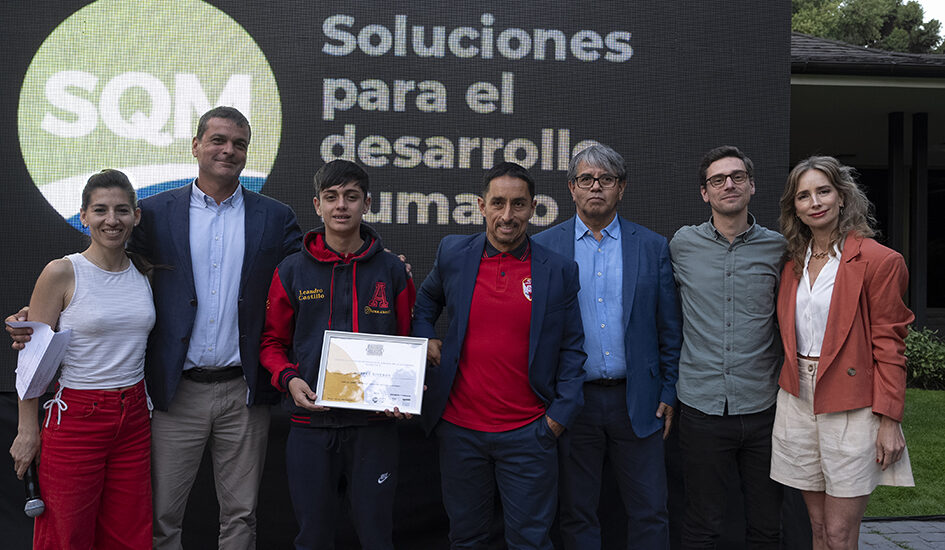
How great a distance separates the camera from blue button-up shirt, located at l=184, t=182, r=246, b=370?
106 inches

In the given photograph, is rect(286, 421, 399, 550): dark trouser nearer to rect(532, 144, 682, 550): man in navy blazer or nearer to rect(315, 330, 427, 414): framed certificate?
rect(315, 330, 427, 414): framed certificate

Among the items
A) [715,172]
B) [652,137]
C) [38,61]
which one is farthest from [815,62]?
[38,61]

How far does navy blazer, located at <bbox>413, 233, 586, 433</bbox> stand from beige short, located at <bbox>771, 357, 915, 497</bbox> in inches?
33.2

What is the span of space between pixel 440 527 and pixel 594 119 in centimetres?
226

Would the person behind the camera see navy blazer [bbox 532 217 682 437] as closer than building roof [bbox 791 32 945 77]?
Yes

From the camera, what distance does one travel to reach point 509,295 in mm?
2572

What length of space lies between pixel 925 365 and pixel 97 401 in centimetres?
837

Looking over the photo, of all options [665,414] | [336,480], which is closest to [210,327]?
[336,480]

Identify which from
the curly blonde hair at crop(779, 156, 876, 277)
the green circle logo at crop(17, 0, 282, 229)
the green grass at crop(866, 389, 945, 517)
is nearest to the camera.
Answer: the curly blonde hair at crop(779, 156, 876, 277)

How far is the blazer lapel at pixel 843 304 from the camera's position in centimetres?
252

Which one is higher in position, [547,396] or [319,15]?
[319,15]

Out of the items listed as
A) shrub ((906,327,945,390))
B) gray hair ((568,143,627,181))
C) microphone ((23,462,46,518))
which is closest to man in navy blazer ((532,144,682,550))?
gray hair ((568,143,627,181))

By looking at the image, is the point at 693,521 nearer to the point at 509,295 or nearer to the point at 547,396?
the point at 547,396

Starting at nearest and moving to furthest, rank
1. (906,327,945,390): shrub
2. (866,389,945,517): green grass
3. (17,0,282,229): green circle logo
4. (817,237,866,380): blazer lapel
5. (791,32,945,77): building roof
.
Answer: (817,237,866,380): blazer lapel < (17,0,282,229): green circle logo < (866,389,945,517): green grass < (791,32,945,77): building roof < (906,327,945,390): shrub
